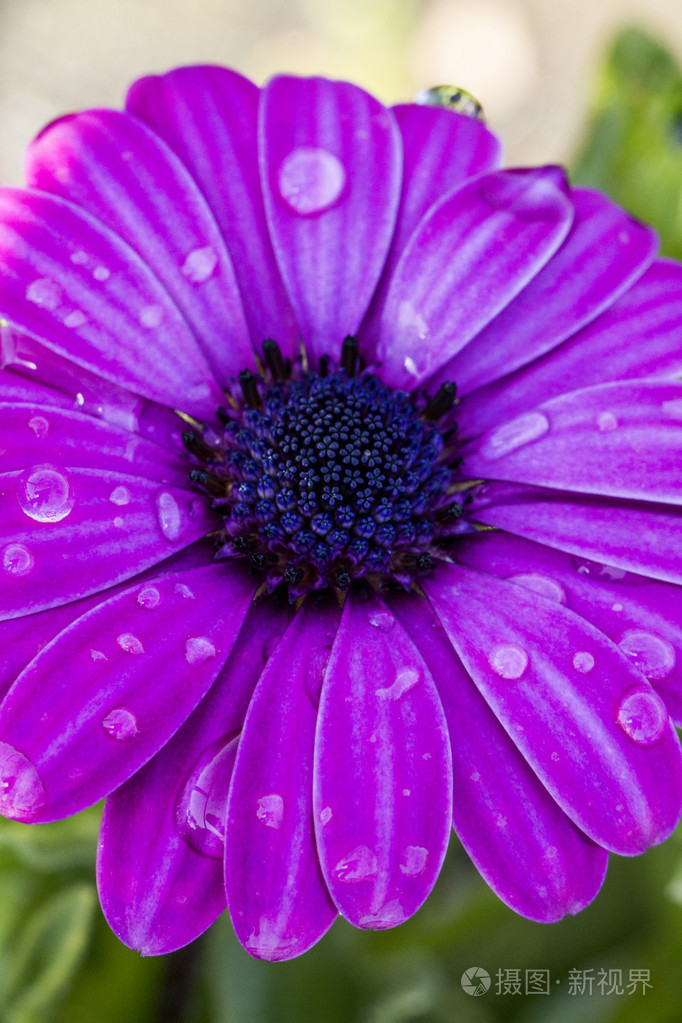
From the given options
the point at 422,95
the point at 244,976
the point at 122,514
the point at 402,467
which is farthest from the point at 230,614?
the point at 422,95

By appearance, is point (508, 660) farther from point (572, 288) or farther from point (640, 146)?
point (640, 146)

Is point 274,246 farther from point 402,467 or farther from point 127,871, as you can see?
point 127,871

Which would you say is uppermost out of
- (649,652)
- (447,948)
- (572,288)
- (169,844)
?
(572,288)

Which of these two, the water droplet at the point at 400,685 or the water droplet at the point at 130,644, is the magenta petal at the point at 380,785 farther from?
the water droplet at the point at 130,644

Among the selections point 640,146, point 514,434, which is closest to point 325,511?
point 514,434

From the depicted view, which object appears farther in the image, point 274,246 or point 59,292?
point 274,246

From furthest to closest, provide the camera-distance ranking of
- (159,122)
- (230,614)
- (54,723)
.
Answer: (159,122)
(230,614)
(54,723)

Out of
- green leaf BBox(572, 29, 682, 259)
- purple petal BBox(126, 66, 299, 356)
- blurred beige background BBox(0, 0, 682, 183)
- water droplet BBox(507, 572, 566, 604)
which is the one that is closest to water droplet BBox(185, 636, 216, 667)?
water droplet BBox(507, 572, 566, 604)
